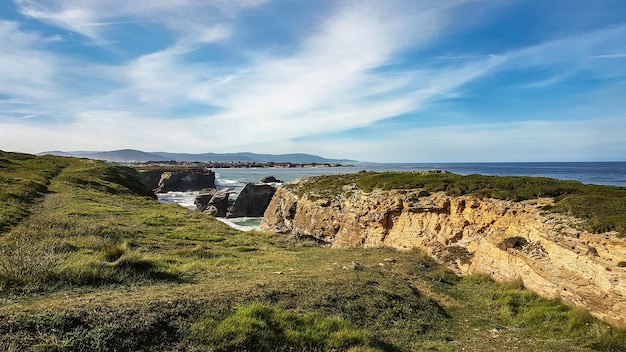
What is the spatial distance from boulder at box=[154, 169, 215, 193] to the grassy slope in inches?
2947

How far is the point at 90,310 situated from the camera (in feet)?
24.6

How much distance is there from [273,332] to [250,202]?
4654cm

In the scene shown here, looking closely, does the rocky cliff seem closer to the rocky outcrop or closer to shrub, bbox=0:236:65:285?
the rocky outcrop

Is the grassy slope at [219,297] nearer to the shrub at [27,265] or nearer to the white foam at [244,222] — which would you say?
the shrub at [27,265]

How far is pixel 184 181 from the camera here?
94.5 metres

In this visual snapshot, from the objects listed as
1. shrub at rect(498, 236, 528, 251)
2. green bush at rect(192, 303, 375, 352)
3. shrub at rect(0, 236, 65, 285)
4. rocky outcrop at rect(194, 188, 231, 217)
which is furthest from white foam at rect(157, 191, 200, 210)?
green bush at rect(192, 303, 375, 352)

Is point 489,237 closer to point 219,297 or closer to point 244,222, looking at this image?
point 219,297

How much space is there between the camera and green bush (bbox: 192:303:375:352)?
7266mm

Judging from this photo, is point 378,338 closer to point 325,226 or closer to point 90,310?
point 90,310

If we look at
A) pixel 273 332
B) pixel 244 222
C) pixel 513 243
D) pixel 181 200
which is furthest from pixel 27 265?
pixel 181 200

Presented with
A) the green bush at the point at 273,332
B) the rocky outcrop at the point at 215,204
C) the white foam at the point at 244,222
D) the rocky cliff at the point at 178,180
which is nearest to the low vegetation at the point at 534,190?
the green bush at the point at 273,332

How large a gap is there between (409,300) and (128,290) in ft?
27.6

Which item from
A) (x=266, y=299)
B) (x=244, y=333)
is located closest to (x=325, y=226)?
(x=266, y=299)

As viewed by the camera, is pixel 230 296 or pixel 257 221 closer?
pixel 230 296
